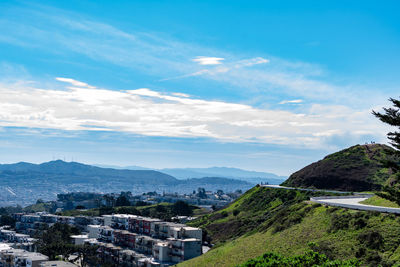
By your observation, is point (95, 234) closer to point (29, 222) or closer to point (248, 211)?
point (248, 211)

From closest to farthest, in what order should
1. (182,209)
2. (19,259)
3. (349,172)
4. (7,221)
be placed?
1. (19,259)
2. (349,172)
3. (7,221)
4. (182,209)

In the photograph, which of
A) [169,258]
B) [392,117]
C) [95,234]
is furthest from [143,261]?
[392,117]

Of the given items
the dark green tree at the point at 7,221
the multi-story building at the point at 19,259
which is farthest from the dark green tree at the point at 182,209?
the multi-story building at the point at 19,259

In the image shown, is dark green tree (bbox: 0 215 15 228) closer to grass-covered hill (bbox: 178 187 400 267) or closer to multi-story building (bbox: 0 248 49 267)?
multi-story building (bbox: 0 248 49 267)

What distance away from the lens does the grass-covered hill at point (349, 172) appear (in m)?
108

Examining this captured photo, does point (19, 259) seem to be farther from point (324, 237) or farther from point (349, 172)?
point (349, 172)

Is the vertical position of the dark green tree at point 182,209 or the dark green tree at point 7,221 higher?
the dark green tree at point 182,209

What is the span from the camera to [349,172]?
4535 inches

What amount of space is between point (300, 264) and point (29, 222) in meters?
150

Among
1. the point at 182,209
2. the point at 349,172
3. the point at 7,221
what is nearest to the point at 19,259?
the point at 349,172

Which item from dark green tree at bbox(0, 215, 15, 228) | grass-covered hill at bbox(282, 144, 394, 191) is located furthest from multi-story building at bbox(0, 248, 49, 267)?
dark green tree at bbox(0, 215, 15, 228)

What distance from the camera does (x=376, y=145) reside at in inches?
5276

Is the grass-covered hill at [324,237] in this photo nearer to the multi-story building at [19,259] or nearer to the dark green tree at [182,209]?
the multi-story building at [19,259]

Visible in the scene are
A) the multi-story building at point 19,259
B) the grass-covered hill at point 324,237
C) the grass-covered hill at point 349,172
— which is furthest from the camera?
the grass-covered hill at point 349,172
